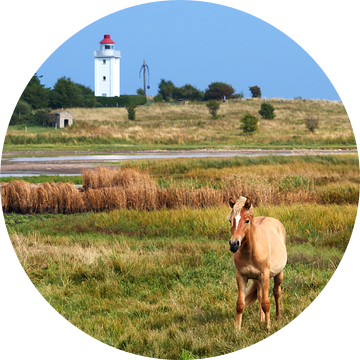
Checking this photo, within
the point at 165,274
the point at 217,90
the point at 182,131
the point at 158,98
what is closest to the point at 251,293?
the point at 165,274

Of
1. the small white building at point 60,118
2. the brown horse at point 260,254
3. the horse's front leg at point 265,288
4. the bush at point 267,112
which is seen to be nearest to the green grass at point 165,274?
the horse's front leg at point 265,288

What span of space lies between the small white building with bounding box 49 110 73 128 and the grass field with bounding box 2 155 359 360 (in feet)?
143

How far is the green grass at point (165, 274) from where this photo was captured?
5.29 meters

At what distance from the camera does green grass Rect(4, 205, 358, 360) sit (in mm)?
5285

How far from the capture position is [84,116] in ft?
213

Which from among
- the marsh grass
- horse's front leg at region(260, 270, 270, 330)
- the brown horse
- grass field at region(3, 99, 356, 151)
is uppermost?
grass field at region(3, 99, 356, 151)

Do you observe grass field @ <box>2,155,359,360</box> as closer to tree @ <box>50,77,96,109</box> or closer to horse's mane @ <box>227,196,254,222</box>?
horse's mane @ <box>227,196,254,222</box>

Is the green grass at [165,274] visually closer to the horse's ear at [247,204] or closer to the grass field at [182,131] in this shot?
the horse's ear at [247,204]

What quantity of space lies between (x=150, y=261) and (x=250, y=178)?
739 centimetres

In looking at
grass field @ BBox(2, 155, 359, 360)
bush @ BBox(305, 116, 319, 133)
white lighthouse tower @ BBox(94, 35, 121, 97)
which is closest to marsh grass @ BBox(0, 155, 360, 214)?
grass field @ BBox(2, 155, 359, 360)

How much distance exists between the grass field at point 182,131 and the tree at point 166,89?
1745mm

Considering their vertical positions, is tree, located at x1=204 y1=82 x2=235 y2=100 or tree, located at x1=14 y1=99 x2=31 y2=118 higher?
tree, located at x1=204 y1=82 x2=235 y2=100

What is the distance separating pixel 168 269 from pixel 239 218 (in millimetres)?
5113

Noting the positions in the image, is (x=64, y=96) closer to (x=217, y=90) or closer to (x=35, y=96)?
(x=35, y=96)
